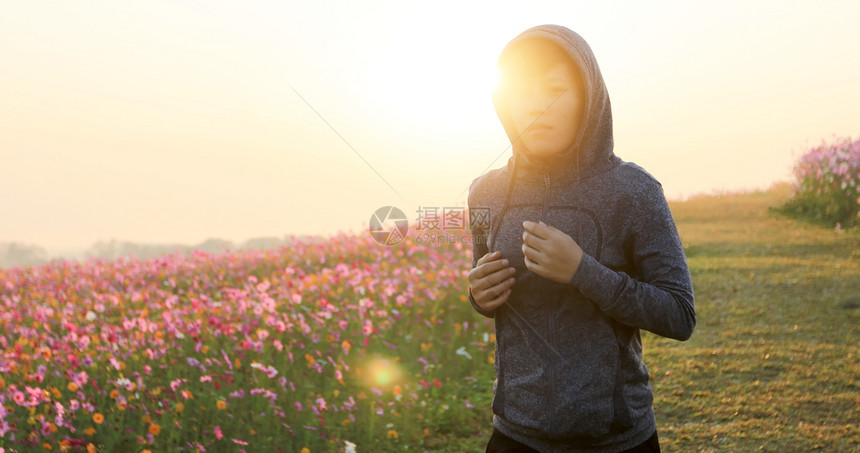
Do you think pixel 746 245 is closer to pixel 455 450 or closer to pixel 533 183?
pixel 455 450

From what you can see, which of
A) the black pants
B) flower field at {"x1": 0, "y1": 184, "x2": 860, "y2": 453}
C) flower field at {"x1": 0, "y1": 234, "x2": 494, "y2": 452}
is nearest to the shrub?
flower field at {"x1": 0, "y1": 184, "x2": 860, "y2": 453}

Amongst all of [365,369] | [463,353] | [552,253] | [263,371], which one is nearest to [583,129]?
[552,253]

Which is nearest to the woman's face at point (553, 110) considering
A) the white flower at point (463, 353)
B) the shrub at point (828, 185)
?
the white flower at point (463, 353)

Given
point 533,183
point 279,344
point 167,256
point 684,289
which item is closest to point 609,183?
point 533,183

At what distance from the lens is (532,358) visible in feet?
7.79

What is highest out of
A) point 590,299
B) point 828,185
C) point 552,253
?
point 828,185

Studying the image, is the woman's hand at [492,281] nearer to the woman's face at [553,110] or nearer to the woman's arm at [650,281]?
the woman's arm at [650,281]

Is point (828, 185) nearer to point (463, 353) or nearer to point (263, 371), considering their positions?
point (463, 353)

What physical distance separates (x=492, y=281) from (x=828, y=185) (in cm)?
1499

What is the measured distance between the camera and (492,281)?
241 centimetres

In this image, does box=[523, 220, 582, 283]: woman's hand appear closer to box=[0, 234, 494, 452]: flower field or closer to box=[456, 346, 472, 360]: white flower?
box=[0, 234, 494, 452]: flower field

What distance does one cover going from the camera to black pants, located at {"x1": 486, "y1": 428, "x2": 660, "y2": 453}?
2.38 metres

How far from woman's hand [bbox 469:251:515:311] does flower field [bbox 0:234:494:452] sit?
2.99 metres

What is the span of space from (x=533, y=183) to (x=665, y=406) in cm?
Result: 471
